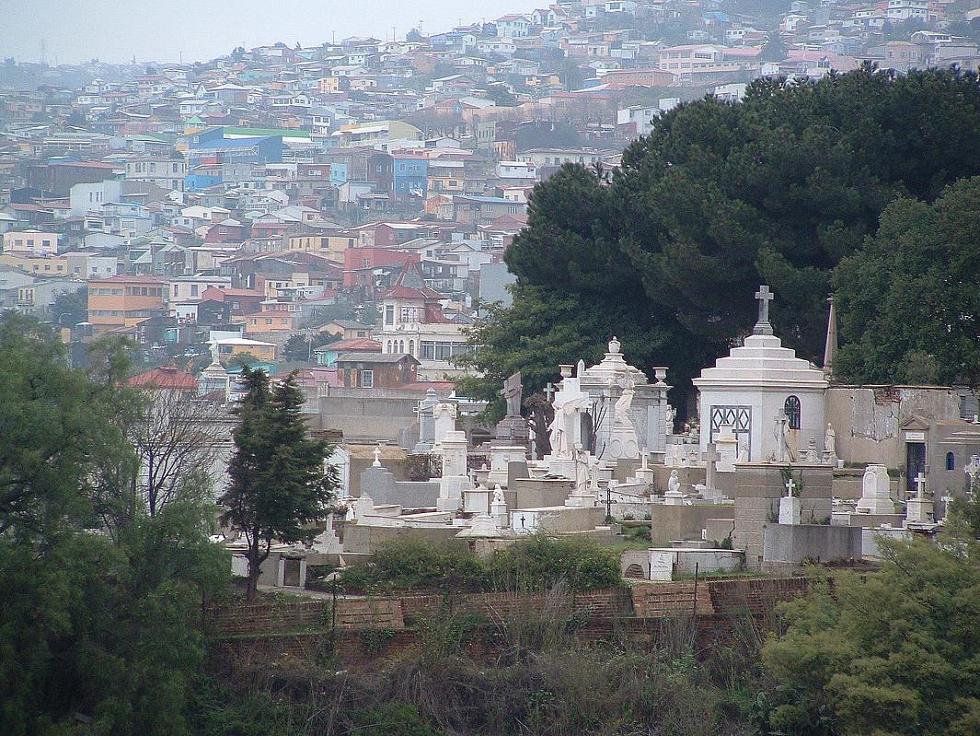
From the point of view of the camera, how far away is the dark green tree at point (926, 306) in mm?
35031

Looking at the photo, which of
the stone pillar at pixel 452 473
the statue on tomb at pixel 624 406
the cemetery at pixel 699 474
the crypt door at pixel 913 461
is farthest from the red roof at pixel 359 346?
the crypt door at pixel 913 461

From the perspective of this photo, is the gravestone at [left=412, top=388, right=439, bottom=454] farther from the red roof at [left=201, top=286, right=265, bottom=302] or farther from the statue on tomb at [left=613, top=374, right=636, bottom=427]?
the red roof at [left=201, top=286, right=265, bottom=302]

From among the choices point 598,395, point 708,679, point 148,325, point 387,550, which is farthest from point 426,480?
point 148,325

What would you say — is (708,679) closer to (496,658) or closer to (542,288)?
(496,658)

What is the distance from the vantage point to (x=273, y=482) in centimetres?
2592

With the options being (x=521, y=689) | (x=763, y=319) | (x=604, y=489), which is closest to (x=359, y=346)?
(x=763, y=319)

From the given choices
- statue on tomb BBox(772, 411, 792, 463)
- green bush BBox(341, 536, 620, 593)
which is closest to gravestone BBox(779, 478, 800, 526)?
green bush BBox(341, 536, 620, 593)

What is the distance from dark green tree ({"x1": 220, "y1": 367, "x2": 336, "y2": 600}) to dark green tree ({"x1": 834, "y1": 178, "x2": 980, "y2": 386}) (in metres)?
11.9

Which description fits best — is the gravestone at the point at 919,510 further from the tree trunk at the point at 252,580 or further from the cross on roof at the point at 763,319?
the cross on roof at the point at 763,319

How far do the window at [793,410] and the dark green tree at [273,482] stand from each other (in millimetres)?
9474

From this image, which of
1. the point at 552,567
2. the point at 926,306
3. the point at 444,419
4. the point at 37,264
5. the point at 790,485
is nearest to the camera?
the point at 552,567

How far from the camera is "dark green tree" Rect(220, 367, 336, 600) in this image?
2581 centimetres

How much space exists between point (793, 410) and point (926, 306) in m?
3.61

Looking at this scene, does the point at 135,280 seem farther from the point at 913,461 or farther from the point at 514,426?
the point at 913,461
